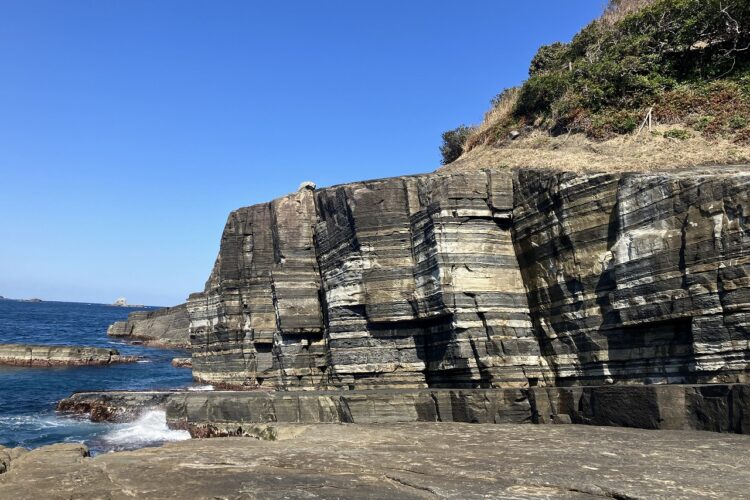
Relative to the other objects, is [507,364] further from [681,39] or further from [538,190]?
[681,39]

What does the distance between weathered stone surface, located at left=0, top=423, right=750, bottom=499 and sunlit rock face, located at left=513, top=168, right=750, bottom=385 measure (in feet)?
11.5

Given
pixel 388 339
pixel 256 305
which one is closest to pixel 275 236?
pixel 256 305

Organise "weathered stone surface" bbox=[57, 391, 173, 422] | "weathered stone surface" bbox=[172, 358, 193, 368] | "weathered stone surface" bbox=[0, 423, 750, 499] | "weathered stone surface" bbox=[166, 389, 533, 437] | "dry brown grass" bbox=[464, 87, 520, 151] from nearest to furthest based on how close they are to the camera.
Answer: "weathered stone surface" bbox=[0, 423, 750, 499] → "weathered stone surface" bbox=[166, 389, 533, 437] → "weathered stone surface" bbox=[57, 391, 173, 422] → "dry brown grass" bbox=[464, 87, 520, 151] → "weathered stone surface" bbox=[172, 358, 193, 368]

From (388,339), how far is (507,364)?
4.49m

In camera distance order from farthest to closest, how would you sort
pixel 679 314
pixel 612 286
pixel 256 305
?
pixel 256 305, pixel 612 286, pixel 679 314

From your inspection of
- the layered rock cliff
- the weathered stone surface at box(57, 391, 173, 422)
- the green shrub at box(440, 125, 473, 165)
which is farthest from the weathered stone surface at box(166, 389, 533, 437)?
A: the green shrub at box(440, 125, 473, 165)

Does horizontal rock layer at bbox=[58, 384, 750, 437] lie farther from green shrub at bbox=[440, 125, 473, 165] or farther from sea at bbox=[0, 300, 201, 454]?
green shrub at bbox=[440, 125, 473, 165]

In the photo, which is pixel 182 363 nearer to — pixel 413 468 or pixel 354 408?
pixel 354 408

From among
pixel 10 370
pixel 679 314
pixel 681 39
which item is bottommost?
pixel 10 370

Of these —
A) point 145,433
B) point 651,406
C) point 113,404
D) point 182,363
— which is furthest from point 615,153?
point 182,363

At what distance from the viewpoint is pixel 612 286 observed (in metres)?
14.7

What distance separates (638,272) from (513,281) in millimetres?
4505

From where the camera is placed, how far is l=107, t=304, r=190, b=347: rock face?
6850 cm

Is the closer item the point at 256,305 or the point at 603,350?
the point at 603,350
